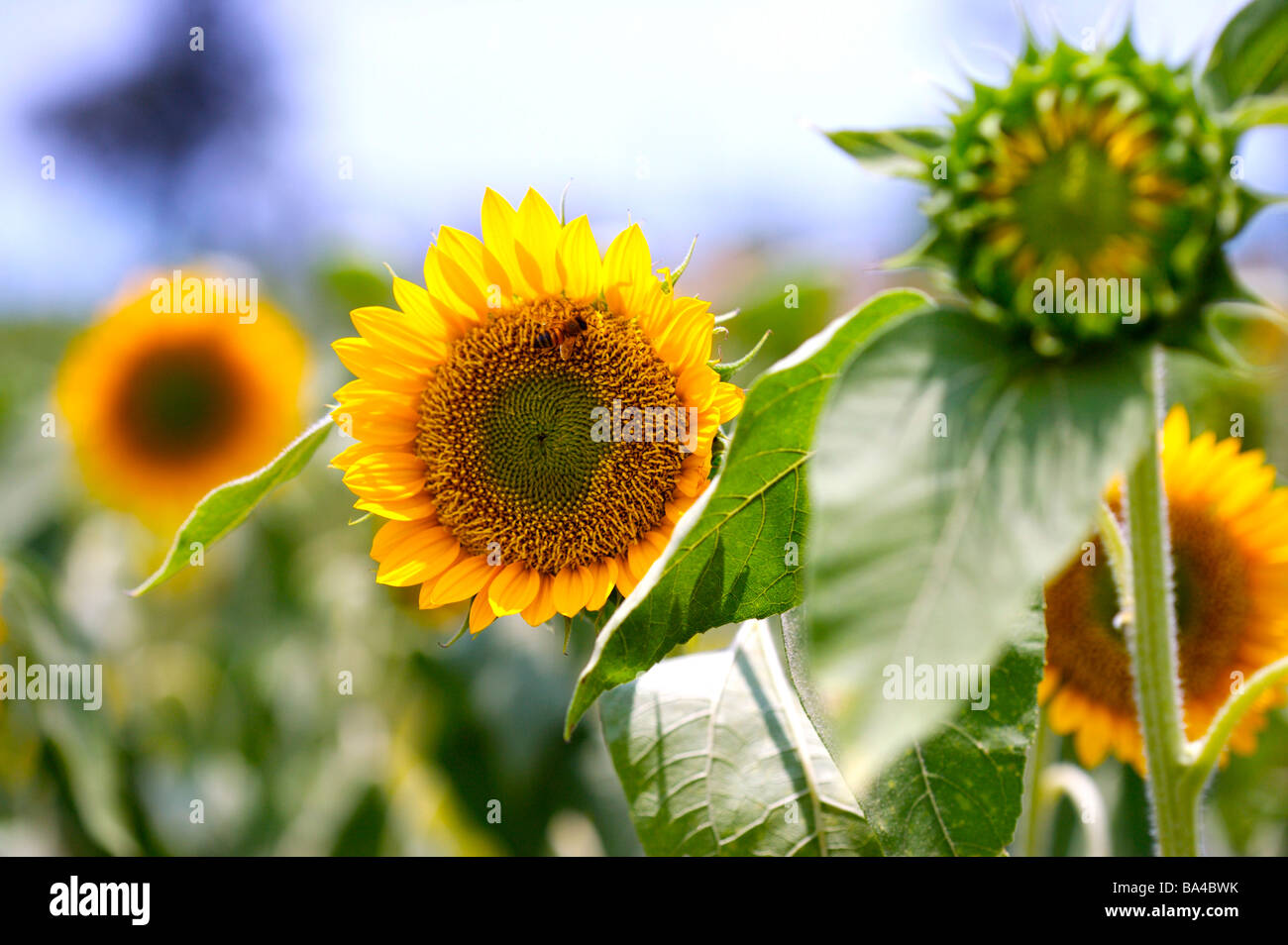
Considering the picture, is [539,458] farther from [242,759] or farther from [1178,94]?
[242,759]

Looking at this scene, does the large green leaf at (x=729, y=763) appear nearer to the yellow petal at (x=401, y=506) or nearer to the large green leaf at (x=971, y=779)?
the large green leaf at (x=971, y=779)

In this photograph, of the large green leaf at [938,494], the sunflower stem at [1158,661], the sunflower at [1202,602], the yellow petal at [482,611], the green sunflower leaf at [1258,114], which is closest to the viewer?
the large green leaf at [938,494]

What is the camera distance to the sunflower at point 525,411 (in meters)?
0.96

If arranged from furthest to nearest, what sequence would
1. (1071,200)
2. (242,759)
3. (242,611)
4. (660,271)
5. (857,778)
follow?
(242,611), (242,759), (660,271), (1071,200), (857,778)

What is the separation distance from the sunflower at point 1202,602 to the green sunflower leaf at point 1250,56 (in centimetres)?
100

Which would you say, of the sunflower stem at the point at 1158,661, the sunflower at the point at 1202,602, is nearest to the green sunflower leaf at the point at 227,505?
the sunflower stem at the point at 1158,661

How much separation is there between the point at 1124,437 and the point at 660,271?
1.61ft

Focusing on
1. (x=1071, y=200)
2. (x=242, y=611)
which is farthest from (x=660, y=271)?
(x=242, y=611)

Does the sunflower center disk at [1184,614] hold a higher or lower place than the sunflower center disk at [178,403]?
lower

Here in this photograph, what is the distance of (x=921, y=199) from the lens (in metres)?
0.71

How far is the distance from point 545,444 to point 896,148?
487mm

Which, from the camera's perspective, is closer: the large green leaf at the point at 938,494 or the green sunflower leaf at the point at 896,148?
the large green leaf at the point at 938,494

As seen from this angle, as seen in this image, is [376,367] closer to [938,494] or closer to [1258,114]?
[938,494]

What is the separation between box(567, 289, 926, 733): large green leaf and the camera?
0.71 meters
